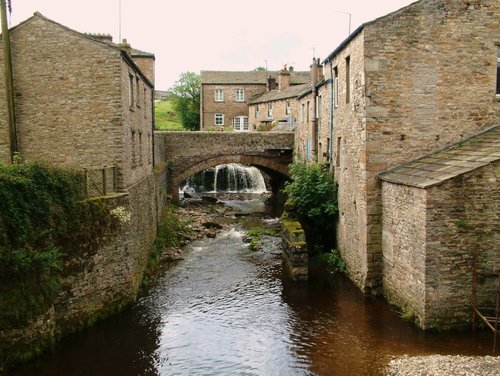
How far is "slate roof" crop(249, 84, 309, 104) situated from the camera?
1697 inches

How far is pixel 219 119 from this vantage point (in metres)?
54.9

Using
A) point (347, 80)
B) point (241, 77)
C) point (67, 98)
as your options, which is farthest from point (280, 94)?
point (67, 98)

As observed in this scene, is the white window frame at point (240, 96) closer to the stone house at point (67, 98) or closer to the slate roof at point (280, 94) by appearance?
the slate roof at point (280, 94)

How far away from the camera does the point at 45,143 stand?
15812 millimetres

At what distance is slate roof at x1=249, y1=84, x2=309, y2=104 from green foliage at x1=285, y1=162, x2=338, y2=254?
22543mm

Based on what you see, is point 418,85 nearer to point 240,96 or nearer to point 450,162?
point 450,162

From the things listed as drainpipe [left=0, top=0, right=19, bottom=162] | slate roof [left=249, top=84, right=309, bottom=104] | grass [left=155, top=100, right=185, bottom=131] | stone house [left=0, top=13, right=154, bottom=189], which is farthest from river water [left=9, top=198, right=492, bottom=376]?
grass [left=155, top=100, right=185, bottom=131]

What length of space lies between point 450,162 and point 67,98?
467 inches

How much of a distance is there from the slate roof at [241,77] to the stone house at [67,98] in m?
38.8

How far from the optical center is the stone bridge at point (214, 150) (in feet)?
102

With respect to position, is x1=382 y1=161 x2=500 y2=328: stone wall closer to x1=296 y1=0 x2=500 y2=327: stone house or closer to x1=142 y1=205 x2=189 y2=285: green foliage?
x1=296 y1=0 x2=500 y2=327: stone house

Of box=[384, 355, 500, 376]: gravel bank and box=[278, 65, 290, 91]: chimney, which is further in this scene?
box=[278, 65, 290, 91]: chimney

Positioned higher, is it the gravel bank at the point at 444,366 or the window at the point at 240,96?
the window at the point at 240,96

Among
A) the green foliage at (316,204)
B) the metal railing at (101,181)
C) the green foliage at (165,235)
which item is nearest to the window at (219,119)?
the green foliage at (165,235)
